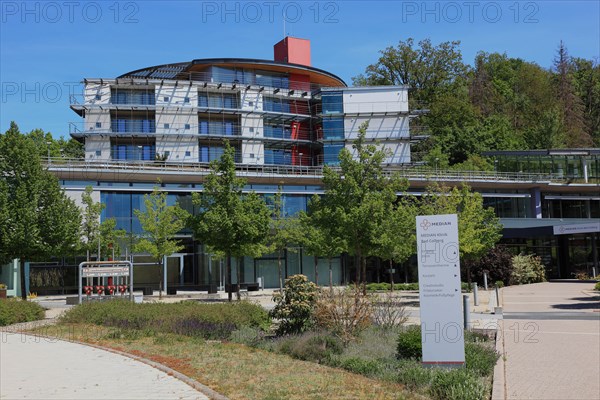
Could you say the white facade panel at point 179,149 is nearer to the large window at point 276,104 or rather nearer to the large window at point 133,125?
the large window at point 133,125

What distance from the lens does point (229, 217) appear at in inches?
1240

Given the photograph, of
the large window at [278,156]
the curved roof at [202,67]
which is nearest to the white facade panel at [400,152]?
the large window at [278,156]

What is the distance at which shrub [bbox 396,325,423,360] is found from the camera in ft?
44.7

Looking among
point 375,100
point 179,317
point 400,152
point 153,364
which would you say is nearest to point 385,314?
point 179,317

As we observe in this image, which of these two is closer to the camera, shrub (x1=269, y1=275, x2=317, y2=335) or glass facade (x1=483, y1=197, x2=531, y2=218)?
shrub (x1=269, y1=275, x2=317, y2=335)

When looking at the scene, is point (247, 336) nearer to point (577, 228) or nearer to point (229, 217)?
point (229, 217)

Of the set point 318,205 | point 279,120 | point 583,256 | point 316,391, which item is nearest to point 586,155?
point 583,256

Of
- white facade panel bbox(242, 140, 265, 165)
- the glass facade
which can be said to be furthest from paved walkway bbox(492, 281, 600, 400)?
white facade panel bbox(242, 140, 265, 165)

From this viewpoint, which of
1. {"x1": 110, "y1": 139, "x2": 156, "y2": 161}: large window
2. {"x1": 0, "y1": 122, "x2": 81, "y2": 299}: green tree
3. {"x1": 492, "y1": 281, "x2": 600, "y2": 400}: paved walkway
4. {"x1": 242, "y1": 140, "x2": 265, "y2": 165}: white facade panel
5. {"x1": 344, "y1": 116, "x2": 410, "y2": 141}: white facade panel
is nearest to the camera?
{"x1": 492, "y1": 281, "x2": 600, "y2": 400}: paved walkway

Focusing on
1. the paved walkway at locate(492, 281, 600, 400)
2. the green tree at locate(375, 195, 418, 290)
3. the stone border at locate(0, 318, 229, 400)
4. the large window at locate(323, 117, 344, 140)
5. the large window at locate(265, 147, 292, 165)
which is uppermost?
the large window at locate(323, 117, 344, 140)

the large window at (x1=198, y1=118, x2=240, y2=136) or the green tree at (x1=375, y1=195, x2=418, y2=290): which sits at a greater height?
the large window at (x1=198, y1=118, x2=240, y2=136)

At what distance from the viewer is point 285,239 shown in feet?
135

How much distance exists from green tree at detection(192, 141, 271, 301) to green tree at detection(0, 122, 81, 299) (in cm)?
714

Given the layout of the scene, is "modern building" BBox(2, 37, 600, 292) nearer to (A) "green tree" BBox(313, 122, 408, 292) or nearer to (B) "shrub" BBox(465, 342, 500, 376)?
(A) "green tree" BBox(313, 122, 408, 292)
